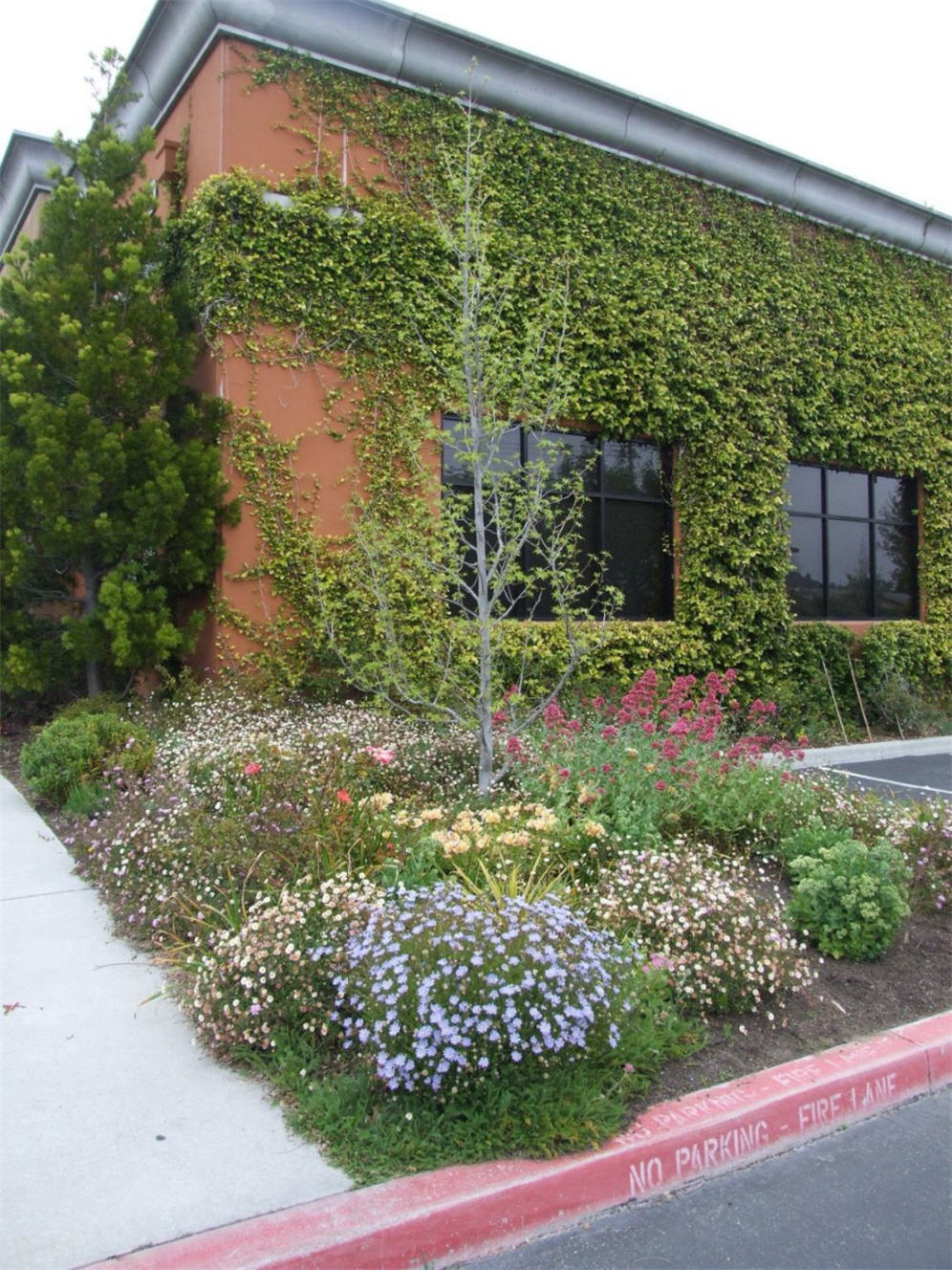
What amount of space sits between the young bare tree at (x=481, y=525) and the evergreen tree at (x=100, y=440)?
5.75 ft

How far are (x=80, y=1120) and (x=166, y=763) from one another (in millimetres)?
4164

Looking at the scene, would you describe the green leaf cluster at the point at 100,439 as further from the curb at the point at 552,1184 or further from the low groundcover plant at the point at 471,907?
the curb at the point at 552,1184

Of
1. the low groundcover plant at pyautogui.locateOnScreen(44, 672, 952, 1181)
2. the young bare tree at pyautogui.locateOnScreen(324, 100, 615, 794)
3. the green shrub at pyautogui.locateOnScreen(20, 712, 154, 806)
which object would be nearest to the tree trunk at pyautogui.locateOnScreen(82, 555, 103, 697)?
the green shrub at pyautogui.locateOnScreen(20, 712, 154, 806)

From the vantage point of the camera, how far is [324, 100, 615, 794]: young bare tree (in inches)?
267

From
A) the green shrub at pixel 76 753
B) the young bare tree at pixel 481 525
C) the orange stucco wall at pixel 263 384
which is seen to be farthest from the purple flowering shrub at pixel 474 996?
the orange stucco wall at pixel 263 384

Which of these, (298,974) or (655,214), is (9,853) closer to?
(298,974)

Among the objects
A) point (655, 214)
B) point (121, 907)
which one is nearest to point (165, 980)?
point (121, 907)

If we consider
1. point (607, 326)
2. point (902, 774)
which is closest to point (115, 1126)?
point (902, 774)

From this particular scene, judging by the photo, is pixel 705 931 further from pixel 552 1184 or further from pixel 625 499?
pixel 625 499

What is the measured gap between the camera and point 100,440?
8.82 metres

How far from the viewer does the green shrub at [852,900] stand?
15.5 feet

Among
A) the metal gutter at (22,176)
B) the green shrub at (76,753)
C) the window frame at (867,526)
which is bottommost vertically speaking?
the green shrub at (76,753)

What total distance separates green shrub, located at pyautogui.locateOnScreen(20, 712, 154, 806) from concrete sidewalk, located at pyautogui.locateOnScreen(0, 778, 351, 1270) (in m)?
2.64

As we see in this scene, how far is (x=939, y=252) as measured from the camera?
15.4 meters
